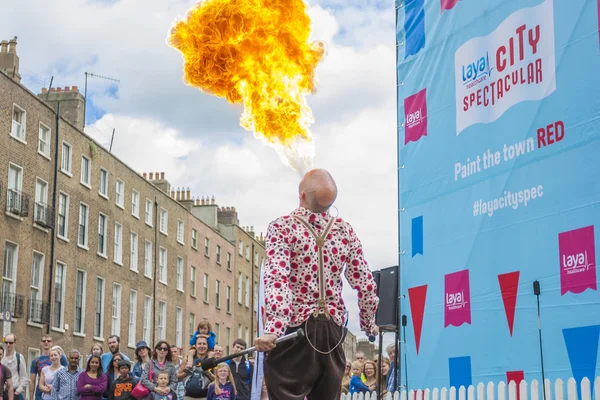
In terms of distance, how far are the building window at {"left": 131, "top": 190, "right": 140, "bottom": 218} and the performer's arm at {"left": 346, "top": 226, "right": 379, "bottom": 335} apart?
37.2 metres

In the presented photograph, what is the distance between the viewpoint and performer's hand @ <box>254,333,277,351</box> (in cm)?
579

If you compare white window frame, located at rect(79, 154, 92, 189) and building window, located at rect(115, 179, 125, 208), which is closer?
white window frame, located at rect(79, 154, 92, 189)

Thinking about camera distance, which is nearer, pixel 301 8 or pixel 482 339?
pixel 301 8

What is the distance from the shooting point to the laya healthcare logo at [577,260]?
874 cm

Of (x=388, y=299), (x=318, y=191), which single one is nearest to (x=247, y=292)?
(x=388, y=299)

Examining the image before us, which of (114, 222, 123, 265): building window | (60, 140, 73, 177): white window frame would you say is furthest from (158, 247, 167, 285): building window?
(60, 140, 73, 177): white window frame

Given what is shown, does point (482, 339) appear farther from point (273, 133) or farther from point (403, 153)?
point (273, 133)

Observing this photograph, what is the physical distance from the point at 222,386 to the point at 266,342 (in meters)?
7.78

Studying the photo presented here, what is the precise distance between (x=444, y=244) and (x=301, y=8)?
340cm

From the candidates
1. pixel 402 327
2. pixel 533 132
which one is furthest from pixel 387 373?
pixel 533 132

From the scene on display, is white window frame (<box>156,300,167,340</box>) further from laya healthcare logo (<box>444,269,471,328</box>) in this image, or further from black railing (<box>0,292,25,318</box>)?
laya healthcare logo (<box>444,269,471,328</box>)

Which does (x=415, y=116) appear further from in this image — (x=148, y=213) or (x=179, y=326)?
(x=179, y=326)

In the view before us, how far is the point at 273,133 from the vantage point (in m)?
7.98

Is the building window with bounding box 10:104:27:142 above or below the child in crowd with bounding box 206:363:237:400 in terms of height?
above
